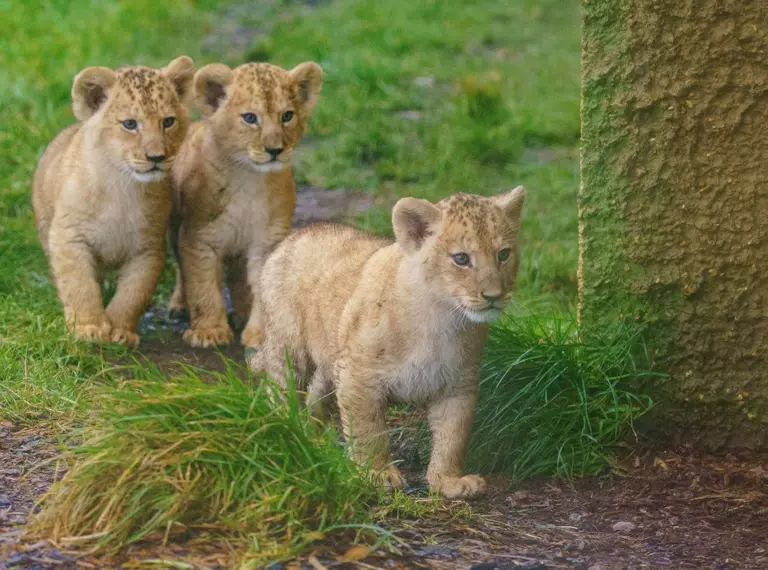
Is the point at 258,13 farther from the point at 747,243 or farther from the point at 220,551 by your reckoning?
the point at 220,551

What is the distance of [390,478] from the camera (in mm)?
5340

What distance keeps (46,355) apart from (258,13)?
341 inches

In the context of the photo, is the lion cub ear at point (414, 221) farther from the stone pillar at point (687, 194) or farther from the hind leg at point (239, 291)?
the hind leg at point (239, 291)

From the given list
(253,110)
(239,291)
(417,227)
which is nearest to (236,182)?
(253,110)

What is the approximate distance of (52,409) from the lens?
6.02 meters

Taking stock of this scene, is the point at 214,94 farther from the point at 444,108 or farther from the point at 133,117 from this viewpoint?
the point at 444,108

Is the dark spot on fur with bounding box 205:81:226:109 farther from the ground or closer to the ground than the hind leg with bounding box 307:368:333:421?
farther from the ground

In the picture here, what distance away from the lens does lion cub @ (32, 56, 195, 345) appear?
23.0 ft

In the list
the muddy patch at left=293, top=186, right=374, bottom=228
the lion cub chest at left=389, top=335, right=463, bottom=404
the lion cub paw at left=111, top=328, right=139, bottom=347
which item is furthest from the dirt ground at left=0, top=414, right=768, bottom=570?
the muddy patch at left=293, top=186, right=374, bottom=228

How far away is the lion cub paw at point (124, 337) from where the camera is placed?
7.14 m

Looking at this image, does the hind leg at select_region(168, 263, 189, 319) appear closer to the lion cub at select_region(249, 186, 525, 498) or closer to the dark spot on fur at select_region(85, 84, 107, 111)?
the dark spot on fur at select_region(85, 84, 107, 111)

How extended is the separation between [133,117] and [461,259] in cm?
252

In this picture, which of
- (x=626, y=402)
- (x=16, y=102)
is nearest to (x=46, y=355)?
(x=626, y=402)

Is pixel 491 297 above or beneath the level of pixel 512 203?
beneath
